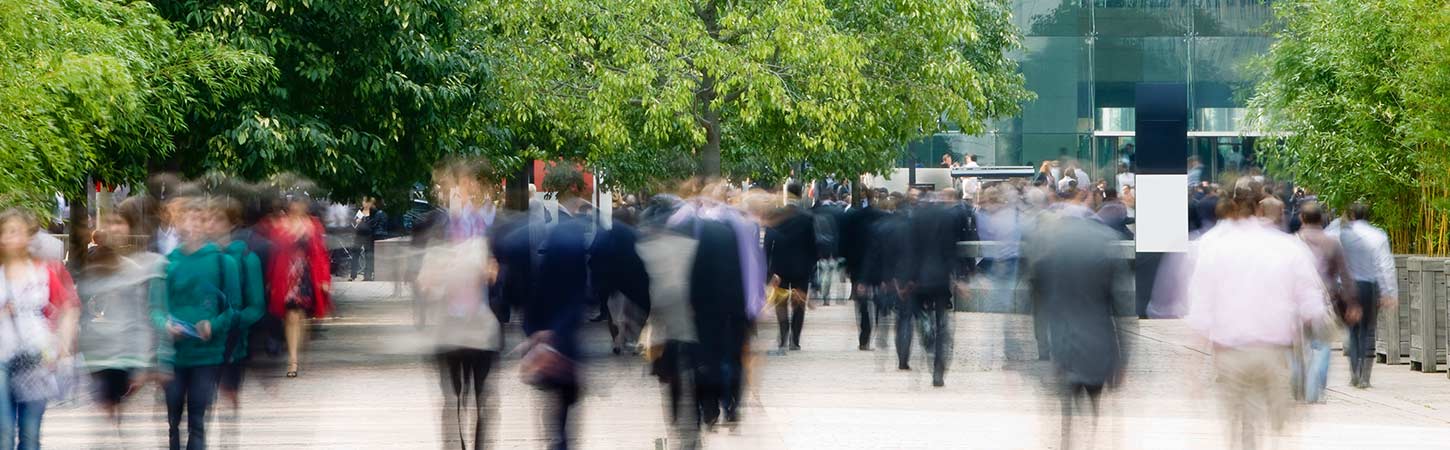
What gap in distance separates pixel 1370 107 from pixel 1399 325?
4.56 meters

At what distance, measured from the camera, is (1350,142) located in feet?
70.3

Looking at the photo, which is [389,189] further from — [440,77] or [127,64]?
[127,64]

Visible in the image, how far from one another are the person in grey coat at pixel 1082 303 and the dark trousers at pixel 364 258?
27907 mm

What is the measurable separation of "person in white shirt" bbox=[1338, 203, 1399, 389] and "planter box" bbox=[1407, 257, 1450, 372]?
1.07 meters

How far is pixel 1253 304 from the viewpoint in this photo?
8.88m

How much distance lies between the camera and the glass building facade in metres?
42.9

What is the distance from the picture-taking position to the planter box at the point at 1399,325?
1695 cm

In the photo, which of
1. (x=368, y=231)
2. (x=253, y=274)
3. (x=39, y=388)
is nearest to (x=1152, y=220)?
(x=253, y=274)

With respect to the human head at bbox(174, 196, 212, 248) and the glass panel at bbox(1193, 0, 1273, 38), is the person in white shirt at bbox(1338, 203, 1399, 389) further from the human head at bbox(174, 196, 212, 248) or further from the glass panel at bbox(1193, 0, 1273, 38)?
the glass panel at bbox(1193, 0, 1273, 38)

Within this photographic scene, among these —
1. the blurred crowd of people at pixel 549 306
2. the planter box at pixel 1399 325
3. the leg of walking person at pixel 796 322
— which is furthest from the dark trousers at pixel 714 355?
the planter box at pixel 1399 325

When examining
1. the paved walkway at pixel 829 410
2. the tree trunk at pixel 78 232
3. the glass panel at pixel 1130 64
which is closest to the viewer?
the paved walkway at pixel 829 410

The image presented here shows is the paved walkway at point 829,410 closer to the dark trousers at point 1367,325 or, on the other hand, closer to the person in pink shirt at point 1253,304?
the dark trousers at point 1367,325

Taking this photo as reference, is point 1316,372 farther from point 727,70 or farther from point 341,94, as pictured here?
point 341,94

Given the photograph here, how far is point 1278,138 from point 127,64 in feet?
57.4
